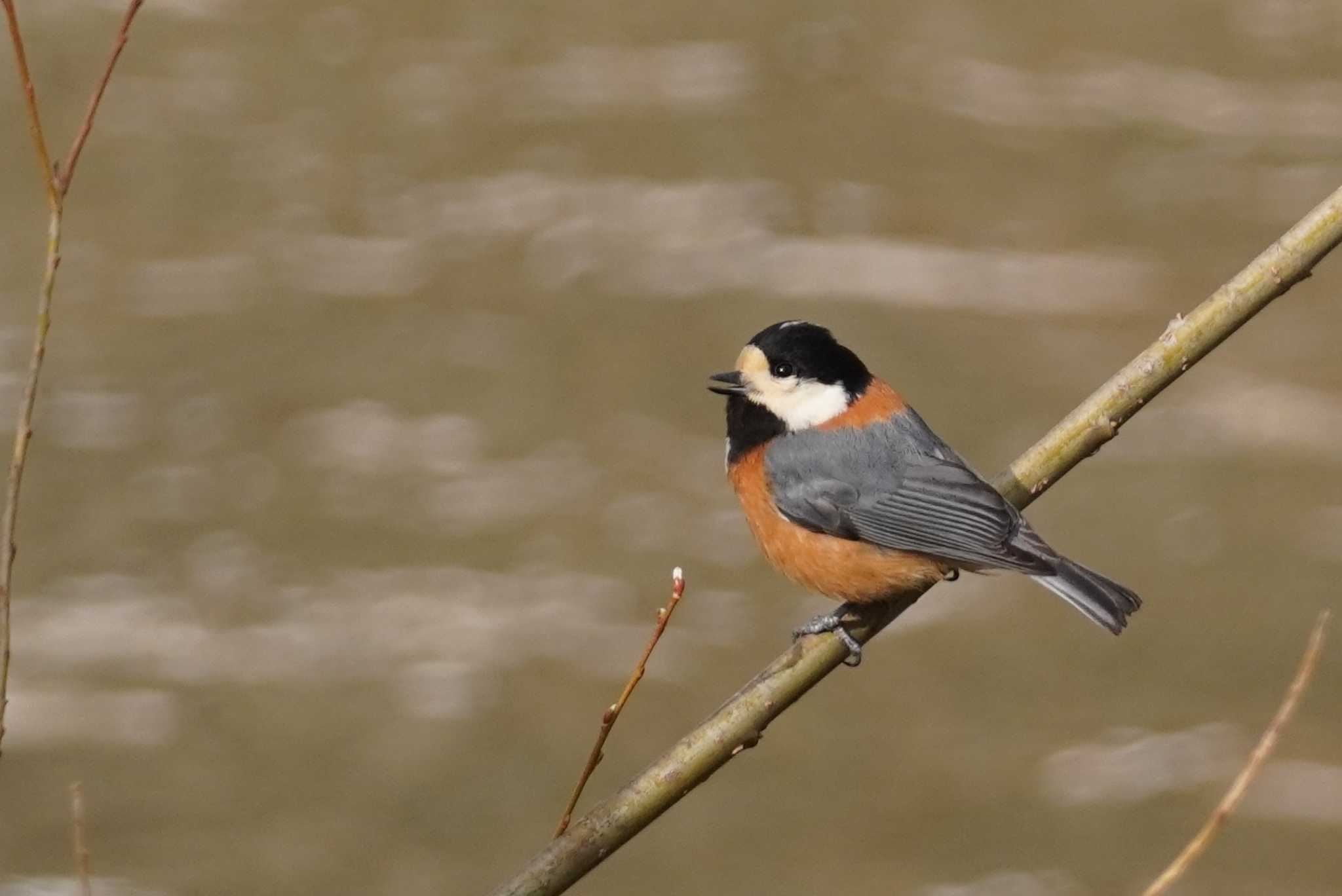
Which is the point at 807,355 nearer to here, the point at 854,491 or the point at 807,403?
the point at 807,403

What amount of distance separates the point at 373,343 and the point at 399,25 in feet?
7.15

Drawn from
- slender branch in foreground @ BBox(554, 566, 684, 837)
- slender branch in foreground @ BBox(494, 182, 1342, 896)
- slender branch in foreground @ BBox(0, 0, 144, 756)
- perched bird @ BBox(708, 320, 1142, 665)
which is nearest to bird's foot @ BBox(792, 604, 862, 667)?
slender branch in foreground @ BBox(494, 182, 1342, 896)

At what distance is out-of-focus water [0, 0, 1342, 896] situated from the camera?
266 inches

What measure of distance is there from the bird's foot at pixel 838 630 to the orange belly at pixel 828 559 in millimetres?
115

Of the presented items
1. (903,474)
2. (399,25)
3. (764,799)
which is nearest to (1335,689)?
(764,799)

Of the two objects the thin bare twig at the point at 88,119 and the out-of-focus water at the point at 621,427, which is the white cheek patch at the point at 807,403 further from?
the out-of-focus water at the point at 621,427

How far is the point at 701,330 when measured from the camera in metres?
8.40

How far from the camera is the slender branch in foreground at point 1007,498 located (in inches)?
99.7

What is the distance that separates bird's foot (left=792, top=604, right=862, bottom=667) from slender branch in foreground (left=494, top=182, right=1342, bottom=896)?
1.8 inches

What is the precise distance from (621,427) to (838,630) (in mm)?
5038

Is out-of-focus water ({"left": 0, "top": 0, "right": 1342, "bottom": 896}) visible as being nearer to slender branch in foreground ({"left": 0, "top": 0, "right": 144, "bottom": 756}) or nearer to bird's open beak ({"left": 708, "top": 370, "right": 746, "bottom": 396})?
bird's open beak ({"left": 708, "top": 370, "right": 746, "bottom": 396})

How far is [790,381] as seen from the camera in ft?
13.4

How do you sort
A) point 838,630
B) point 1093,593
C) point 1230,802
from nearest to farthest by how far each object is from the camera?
point 1230,802 → point 838,630 → point 1093,593

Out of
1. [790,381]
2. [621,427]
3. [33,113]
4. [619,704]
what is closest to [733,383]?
[790,381]
